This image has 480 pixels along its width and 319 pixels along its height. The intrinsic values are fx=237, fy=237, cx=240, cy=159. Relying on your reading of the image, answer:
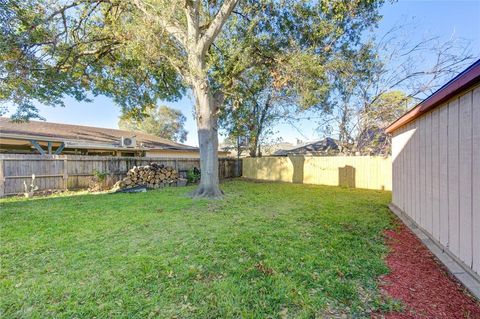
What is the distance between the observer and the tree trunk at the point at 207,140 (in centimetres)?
766

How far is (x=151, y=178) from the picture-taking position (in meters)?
10.4

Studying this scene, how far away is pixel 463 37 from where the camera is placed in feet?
31.8

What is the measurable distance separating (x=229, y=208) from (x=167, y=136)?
1109 inches

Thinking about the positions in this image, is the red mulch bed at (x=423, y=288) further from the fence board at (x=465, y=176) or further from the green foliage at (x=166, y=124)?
the green foliage at (x=166, y=124)

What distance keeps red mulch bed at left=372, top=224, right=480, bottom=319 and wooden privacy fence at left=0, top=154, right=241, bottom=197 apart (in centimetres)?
1041

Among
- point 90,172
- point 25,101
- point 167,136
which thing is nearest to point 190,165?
point 90,172

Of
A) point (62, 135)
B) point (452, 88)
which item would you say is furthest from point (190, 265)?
point (62, 135)

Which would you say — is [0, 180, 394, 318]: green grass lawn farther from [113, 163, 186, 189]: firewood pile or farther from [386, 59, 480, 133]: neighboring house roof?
[113, 163, 186, 189]: firewood pile

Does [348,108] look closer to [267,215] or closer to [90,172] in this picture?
[267,215]

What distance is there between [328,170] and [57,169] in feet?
38.6

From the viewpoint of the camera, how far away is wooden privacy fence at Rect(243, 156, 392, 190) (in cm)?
1038

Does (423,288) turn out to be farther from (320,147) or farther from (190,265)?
(320,147)

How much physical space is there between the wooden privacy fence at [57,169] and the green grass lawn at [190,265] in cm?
383

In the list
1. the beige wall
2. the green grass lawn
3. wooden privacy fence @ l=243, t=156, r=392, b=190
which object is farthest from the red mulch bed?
wooden privacy fence @ l=243, t=156, r=392, b=190
